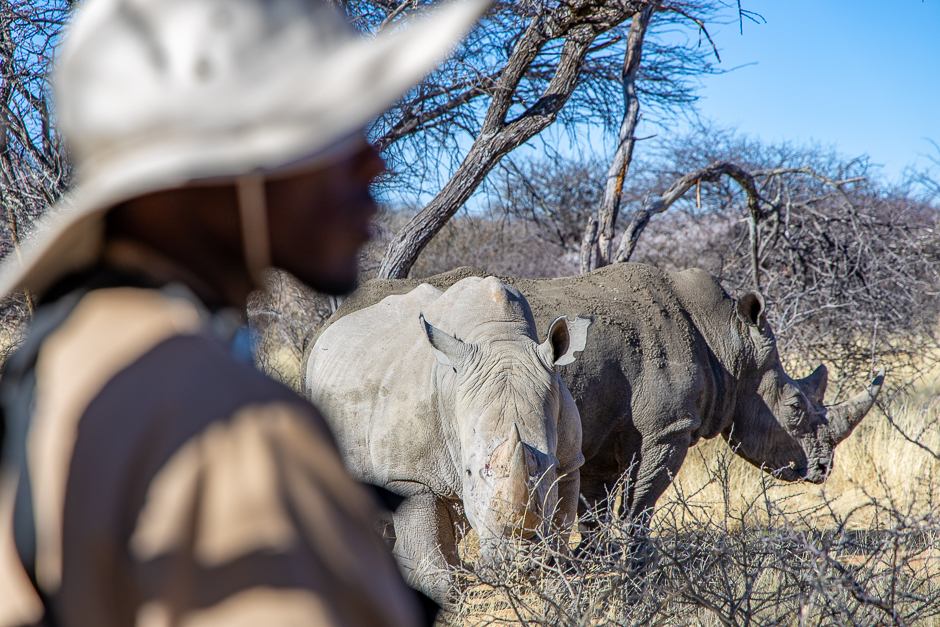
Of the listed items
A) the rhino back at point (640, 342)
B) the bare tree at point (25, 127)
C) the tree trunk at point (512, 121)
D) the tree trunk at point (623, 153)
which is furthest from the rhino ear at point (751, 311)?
the bare tree at point (25, 127)

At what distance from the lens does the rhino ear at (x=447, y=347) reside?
4152mm

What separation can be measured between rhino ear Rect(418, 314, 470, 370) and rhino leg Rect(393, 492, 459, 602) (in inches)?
36.9

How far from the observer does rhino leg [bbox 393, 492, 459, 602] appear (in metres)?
4.54

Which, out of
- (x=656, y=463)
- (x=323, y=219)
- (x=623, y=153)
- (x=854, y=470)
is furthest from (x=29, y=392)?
(x=854, y=470)

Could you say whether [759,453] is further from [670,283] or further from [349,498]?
[349,498]

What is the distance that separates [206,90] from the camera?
31.2 inches

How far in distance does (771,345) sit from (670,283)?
974mm

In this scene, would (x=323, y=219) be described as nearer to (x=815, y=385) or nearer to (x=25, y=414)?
(x=25, y=414)

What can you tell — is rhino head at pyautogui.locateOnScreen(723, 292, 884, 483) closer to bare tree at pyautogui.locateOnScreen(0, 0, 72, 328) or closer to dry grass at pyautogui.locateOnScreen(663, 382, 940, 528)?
dry grass at pyautogui.locateOnScreen(663, 382, 940, 528)

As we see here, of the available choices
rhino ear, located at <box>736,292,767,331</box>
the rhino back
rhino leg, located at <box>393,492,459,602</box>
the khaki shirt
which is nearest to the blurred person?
the khaki shirt

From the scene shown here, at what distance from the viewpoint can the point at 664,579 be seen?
3648 millimetres

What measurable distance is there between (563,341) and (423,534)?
1.44m

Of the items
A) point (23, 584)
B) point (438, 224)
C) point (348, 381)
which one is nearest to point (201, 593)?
point (23, 584)

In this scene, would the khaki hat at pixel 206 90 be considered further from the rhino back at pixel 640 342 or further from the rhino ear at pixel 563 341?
the rhino back at pixel 640 342
